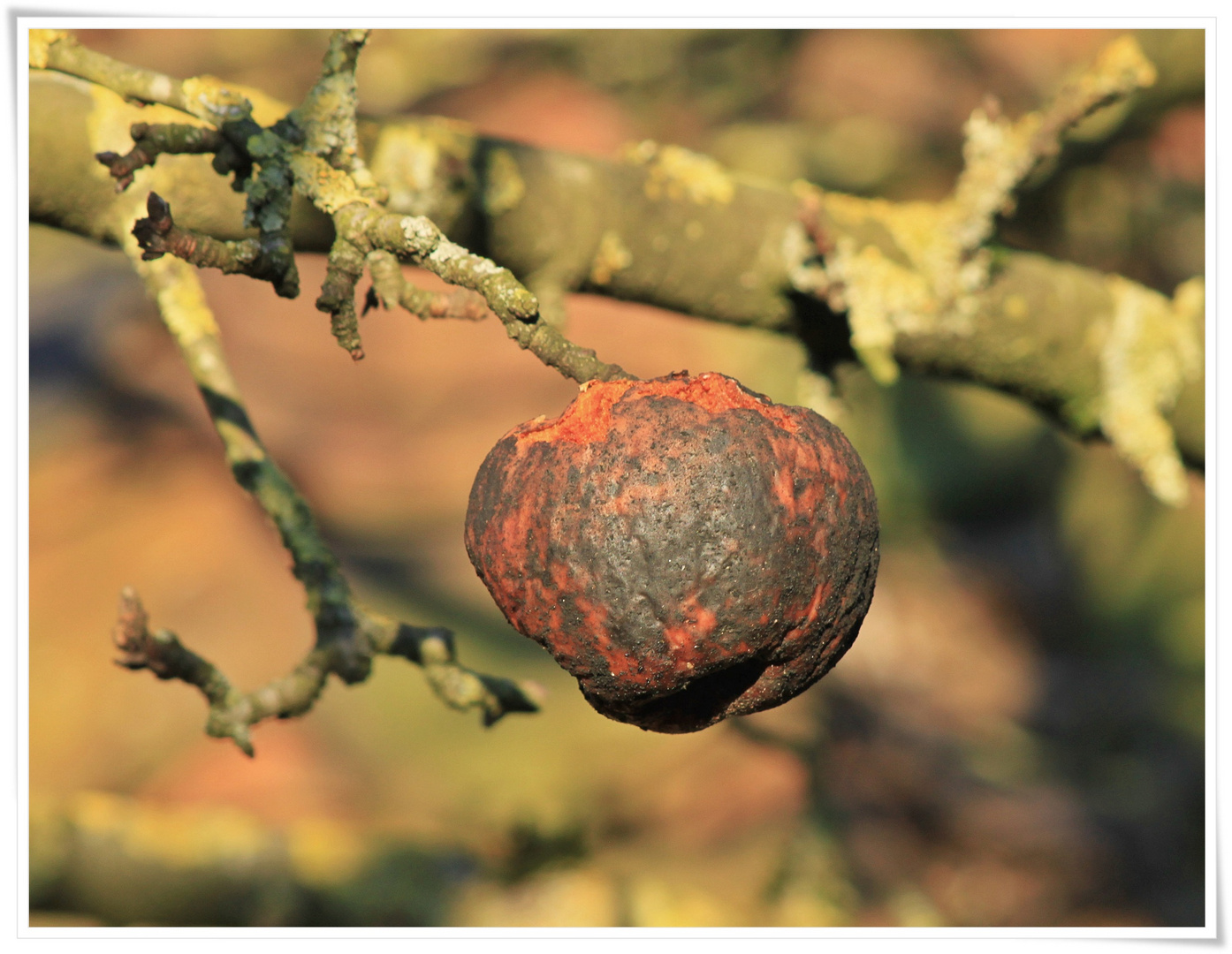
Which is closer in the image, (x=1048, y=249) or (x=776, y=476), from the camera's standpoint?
(x=776, y=476)

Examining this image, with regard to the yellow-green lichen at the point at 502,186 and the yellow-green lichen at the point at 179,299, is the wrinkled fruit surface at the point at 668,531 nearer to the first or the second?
the yellow-green lichen at the point at 179,299

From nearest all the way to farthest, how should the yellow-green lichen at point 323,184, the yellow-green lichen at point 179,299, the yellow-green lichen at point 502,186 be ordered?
the yellow-green lichen at point 323,184
the yellow-green lichen at point 179,299
the yellow-green lichen at point 502,186

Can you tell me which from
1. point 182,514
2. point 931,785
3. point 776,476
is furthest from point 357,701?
point 776,476

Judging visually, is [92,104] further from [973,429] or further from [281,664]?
[973,429]

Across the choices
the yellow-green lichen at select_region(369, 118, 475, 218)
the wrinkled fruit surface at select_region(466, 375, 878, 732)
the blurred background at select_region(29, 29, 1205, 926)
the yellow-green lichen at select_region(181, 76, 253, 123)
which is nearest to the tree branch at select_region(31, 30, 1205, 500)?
the yellow-green lichen at select_region(369, 118, 475, 218)

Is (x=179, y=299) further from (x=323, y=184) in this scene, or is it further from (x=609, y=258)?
(x=609, y=258)

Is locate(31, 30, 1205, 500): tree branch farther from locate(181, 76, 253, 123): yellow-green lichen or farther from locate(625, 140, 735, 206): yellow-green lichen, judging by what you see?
locate(181, 76, 253, 123): yellow-green lichen

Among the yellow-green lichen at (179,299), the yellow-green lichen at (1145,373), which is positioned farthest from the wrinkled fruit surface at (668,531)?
the yellow-green lichen at (1145,373)

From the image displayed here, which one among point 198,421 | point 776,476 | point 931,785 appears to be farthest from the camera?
point 198,421
